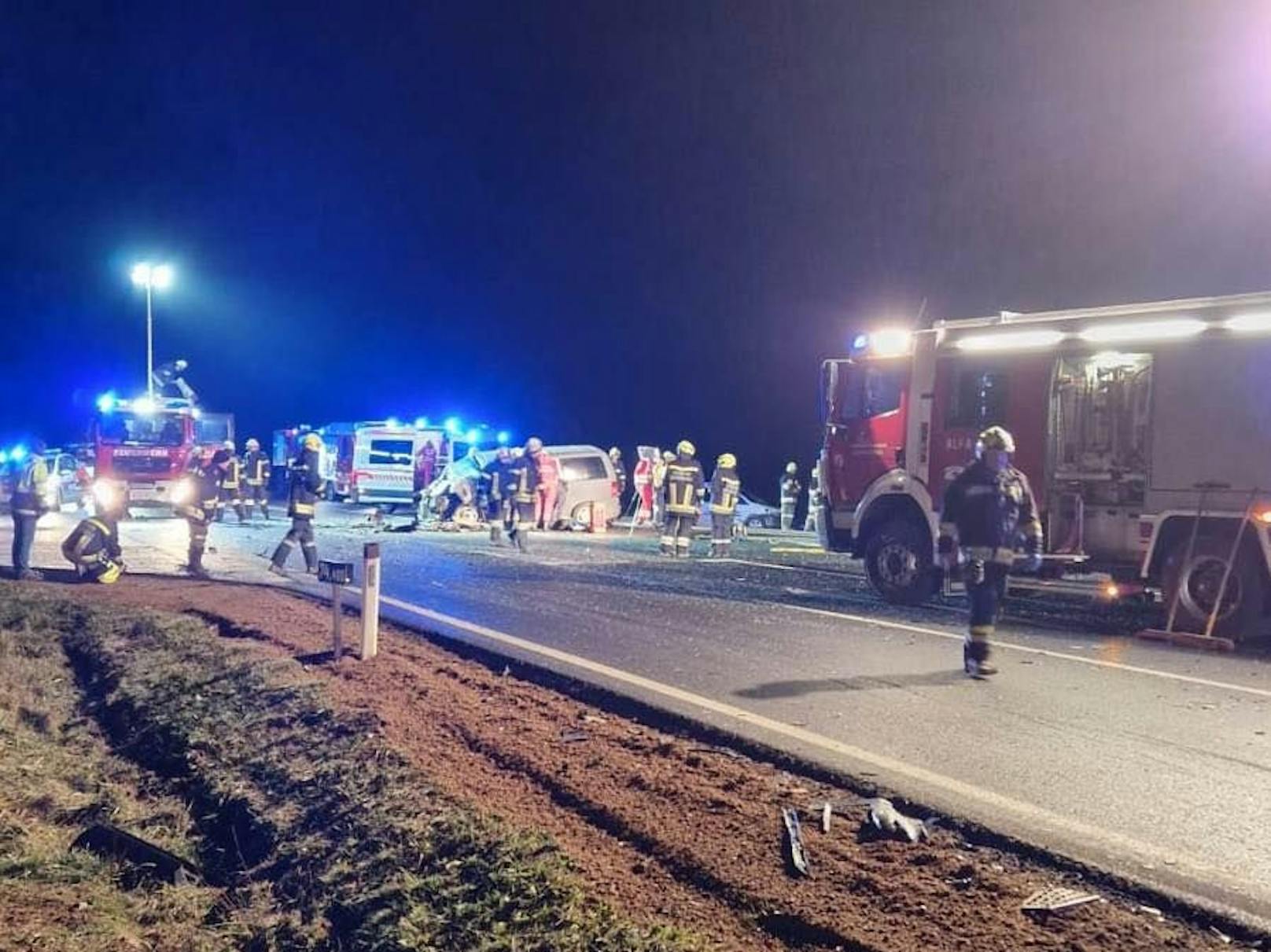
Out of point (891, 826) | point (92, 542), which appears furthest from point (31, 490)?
point (891, 826)

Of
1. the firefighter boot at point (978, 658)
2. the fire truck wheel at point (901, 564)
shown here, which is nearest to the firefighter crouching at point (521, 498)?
the fire truck wheel at point (901, 564)

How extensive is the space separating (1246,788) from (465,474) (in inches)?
771

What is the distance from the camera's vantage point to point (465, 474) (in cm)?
2372

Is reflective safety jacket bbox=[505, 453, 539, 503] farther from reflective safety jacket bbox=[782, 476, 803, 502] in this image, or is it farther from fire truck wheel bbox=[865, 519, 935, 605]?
reflective safety jacket bbox=[782, 476, 803, 502]

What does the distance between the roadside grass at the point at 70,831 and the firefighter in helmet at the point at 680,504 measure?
9358 millimetres

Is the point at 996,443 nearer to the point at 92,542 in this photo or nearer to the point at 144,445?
the point at 92,542

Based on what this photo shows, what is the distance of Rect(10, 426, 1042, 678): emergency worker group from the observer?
26.3 ft

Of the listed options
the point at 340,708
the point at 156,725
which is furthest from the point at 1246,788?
the point at 156,725

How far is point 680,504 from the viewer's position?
16.5 m

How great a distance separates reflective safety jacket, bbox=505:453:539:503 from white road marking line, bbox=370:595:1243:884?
8.60 meters

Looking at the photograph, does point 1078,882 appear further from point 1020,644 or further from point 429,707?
point 1020,644

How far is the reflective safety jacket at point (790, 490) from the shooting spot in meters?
24.7

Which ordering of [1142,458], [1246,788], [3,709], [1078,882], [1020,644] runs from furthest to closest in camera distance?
1. [1142,458]
2. [1020,644]
3. [3,709]
4. [1246,788]
5. [1078,882]

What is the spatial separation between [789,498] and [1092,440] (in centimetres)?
1329
